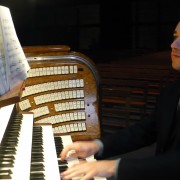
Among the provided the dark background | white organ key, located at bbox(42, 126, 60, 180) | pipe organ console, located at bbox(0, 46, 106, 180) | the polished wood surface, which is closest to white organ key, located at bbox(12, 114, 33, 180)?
white organ key, located at bbox(42, 126, 60, 180)

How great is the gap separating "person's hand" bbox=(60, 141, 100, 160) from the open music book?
14.8 inches

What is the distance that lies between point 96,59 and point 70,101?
19.1ft

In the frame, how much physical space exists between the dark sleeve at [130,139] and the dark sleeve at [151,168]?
357 mm

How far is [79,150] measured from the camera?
155cm

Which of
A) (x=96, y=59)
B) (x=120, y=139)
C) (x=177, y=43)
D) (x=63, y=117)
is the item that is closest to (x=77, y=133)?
(x=63, y=117)

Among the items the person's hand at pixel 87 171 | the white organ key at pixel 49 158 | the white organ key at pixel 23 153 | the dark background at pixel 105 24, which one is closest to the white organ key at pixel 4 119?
the white organ key at pixel 23 153

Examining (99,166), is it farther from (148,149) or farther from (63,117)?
(148,149)

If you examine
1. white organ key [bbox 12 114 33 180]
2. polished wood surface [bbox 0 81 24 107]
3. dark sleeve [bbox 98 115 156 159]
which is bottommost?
dark sleeve [bbox 98 115 156 159]

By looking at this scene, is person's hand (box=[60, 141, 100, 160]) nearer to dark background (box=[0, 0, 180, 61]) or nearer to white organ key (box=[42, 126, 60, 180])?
white organ key (box=[42, 126, 60, 180])

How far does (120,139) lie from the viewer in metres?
1.72

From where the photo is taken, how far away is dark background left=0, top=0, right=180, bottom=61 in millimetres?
9664

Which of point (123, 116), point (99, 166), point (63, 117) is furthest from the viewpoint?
point (123, 116)

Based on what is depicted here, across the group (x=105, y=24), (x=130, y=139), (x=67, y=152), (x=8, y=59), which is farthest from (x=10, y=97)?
(x=105, y=24)

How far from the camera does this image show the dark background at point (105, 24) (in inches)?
380
